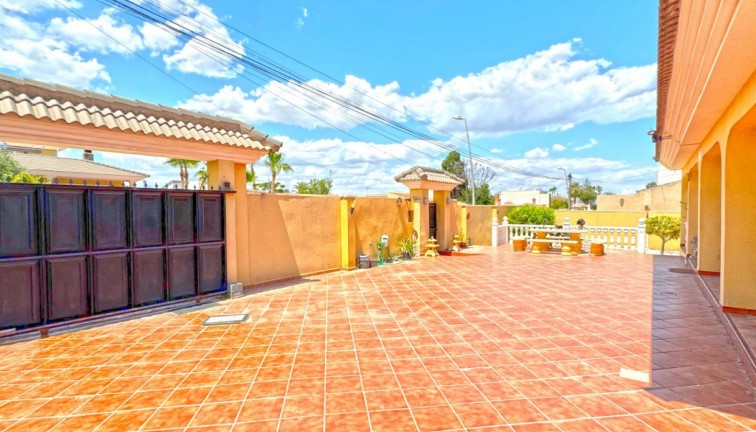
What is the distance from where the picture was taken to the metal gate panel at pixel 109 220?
5.59m

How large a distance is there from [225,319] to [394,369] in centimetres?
332

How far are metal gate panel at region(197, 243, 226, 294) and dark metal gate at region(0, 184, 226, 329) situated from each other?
2 cm

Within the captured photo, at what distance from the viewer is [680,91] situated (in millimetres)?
4992

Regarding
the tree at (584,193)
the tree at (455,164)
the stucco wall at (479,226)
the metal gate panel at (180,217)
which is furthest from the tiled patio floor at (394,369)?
the tree at (584,193)

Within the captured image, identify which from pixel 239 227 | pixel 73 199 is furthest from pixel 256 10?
pixel 73 199

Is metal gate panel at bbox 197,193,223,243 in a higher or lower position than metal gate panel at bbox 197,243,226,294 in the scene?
higher

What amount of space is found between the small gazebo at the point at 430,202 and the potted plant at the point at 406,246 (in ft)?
1.80

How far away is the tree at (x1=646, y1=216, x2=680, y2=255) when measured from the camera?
41.8ft

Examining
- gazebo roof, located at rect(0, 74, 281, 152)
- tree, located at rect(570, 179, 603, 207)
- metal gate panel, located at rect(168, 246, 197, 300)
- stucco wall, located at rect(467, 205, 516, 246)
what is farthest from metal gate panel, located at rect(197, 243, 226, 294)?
tree, located at rect(570, 179, 603, 207)

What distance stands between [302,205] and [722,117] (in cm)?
861

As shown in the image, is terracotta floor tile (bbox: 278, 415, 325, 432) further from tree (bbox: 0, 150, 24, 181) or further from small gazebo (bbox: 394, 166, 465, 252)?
tree (bbox: 0, 150, 24, 181)

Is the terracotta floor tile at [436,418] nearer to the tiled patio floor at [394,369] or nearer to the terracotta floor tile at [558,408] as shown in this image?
the tiled patio floor at [394,369]

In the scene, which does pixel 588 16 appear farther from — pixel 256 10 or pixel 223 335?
pixel 223 335

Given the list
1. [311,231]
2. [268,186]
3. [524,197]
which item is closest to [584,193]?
[524,197]
